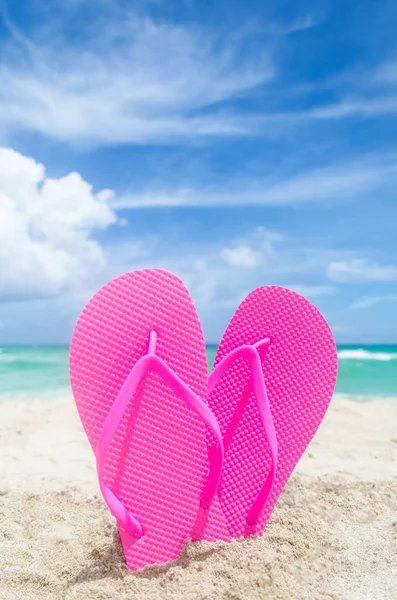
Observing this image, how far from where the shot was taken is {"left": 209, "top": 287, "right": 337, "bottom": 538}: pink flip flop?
1.95 metres

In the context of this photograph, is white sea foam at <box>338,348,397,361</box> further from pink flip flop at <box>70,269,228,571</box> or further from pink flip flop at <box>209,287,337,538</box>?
pink flip flop at <box>70,269,228,571</box>

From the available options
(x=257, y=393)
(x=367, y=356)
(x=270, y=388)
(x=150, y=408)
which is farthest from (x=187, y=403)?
(x=367, y=356)

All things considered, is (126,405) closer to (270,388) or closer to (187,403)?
(187,403)

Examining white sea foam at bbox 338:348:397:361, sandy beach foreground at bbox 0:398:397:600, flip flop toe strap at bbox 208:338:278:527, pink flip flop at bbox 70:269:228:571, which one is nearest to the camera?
sandy beach foreground at bbox 0:398:397:600

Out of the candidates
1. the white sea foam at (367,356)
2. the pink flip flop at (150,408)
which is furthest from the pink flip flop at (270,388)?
the white sea foam at (367,356)

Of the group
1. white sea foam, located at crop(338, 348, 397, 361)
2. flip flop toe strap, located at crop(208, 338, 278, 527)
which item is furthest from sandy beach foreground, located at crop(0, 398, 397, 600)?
white sea foam, located at crop(338, 348, 397, 361)

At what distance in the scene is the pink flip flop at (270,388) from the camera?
6.39 feet

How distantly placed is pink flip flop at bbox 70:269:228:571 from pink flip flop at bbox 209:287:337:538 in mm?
128

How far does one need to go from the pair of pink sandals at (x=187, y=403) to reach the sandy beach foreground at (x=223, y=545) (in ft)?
0.37

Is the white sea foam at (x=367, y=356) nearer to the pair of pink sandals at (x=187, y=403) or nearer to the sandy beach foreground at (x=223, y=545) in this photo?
the sandy beach foreground at (x=223, y=545)

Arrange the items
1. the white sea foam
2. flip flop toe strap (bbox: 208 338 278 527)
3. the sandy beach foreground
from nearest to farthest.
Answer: the sandy beach foreground < flip flop toe strap (bbox: 208 338 278 527) < the white sea foam

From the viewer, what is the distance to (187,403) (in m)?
1.70

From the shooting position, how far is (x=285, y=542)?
1.86 metres

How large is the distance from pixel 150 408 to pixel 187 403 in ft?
0.44
